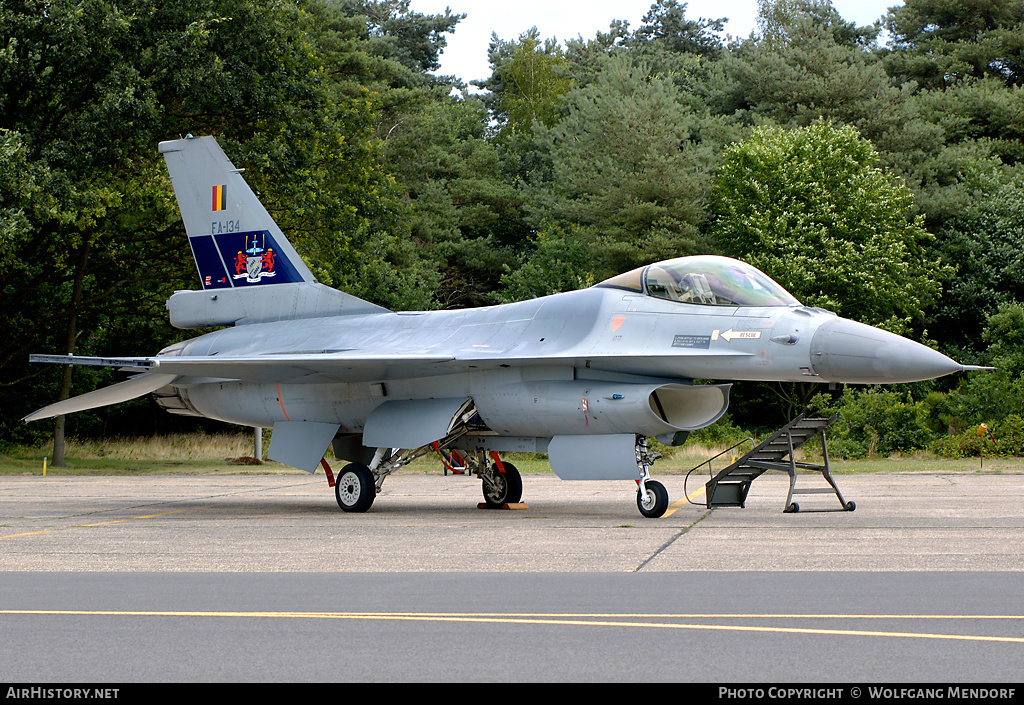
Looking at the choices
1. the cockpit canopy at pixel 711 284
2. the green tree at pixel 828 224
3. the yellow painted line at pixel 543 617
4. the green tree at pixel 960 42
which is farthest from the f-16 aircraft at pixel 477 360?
the green tree at pixel 960 42

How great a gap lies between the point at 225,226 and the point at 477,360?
524 cm

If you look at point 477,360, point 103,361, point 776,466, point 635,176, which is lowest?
point 776,466

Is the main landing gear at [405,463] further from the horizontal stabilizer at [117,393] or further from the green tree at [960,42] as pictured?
the green tree at [960,42]

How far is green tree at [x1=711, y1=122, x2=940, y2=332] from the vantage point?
37844mm

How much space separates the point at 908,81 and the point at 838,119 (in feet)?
27.5

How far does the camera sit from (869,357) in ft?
35.3

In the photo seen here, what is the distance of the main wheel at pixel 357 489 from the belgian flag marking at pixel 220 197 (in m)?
4.53

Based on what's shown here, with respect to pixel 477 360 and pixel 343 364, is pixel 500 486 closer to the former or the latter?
pixel 477 360

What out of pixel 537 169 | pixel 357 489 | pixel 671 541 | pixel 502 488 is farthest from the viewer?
pixel 537 169

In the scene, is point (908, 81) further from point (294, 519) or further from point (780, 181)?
point (294, 519)

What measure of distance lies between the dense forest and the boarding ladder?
15.5 meters

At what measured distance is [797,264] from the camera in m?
37.4

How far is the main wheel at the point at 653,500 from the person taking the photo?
39.2 feet

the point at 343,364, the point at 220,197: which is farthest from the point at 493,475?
the point at 220,197
